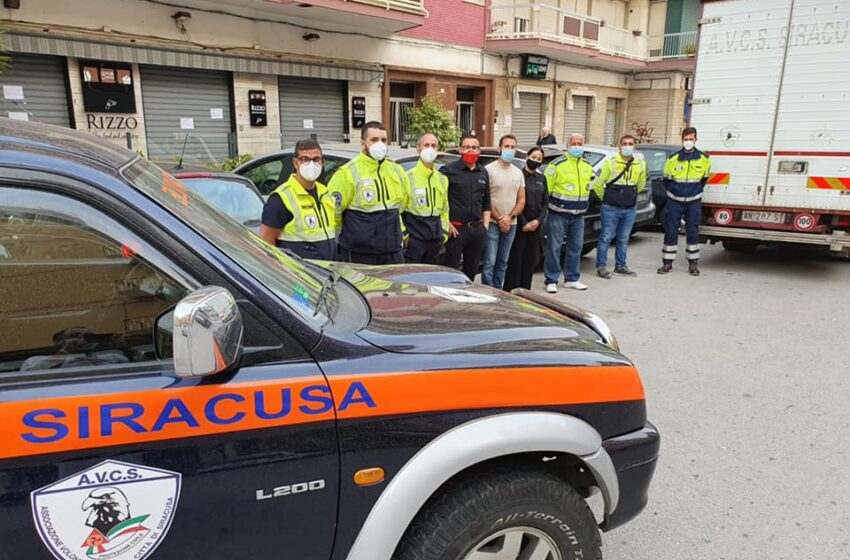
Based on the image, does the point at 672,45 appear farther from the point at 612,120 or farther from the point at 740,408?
the point at 740,408

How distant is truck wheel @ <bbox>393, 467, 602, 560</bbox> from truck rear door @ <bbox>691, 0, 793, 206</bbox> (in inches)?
294

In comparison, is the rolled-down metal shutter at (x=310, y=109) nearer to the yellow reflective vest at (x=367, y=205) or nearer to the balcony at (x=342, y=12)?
the balcony at (x=342, y=12)

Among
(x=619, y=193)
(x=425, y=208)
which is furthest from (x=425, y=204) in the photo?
(x=619, y=193)

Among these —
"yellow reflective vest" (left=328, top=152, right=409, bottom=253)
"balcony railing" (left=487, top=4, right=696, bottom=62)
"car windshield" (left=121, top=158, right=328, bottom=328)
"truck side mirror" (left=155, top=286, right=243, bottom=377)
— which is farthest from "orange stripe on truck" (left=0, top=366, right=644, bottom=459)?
"balcony railing" (left=487, top=4, right=696, bottom=62)

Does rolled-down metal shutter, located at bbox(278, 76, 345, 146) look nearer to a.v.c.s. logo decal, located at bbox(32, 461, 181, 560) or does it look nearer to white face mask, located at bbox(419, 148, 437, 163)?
white face mask, located at bbox(419, 148, 437, 163)

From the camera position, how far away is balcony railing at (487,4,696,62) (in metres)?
18.5

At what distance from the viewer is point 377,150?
15.6ft

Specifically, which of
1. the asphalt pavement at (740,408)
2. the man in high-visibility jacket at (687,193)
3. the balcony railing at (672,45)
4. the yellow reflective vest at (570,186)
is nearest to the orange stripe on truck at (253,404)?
the asphalt pavement at (740,408)

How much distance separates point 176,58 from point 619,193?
8.82m

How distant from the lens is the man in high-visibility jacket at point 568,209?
24.0 feet

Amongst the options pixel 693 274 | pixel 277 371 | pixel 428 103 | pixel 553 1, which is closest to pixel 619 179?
pixel 693 274

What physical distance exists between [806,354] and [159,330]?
5.53 m

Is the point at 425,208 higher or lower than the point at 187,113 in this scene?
lower

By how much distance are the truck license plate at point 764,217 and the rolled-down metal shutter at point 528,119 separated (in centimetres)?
1246
